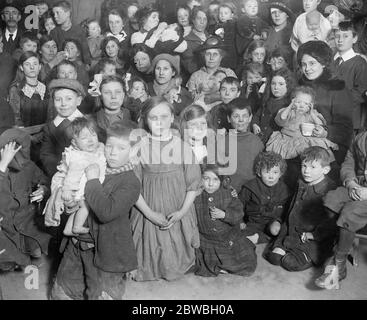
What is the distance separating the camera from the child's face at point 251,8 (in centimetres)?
465

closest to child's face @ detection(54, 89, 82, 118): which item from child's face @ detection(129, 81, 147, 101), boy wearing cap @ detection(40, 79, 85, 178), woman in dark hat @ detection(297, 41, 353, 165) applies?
boy wearing cap @ detection(40, 79, 85, 178)

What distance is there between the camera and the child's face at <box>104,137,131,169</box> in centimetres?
241

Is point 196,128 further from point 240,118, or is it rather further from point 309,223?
point 309,223

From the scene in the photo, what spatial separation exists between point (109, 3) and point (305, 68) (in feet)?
9.20

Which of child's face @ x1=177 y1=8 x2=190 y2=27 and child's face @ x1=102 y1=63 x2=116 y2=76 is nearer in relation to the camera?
child's face @ x1=102 y1=63 x2=116 y2=76

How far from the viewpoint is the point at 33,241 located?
2984 mm

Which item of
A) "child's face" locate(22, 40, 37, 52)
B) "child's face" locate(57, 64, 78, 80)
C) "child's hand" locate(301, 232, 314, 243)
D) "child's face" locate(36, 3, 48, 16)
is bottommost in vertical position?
"child's hand" locate(301, 232, 314, 243)

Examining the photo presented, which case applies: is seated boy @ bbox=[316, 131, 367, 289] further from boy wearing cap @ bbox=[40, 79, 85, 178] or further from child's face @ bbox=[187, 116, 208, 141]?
boy wearing cap @ bbox=[40, 79, 85, 178]

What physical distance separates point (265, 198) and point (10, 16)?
12.2 feet

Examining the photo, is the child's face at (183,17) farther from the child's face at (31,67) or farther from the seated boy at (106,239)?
the seated boy at (106,239)

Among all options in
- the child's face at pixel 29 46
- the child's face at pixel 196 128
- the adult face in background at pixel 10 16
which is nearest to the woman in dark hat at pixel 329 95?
the child's face at pixel 196 128

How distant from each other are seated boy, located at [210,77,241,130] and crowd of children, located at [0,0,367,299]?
1cm

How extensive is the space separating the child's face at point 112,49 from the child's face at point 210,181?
222 centimetres

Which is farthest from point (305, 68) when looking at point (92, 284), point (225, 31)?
point (92, 284)
